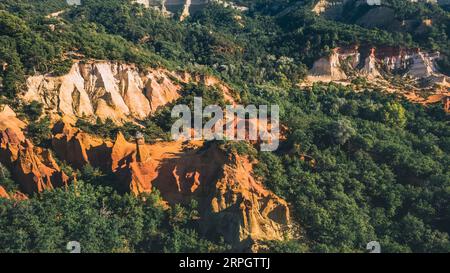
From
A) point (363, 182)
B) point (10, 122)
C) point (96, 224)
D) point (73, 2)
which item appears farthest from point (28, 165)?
point (73, 2)

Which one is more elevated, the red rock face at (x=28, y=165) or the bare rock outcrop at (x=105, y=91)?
the bare rock outcrop at (x=105, y=91)

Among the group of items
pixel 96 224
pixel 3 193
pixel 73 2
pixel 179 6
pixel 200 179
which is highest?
pixel 73 2

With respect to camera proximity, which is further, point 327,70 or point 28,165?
point 327,70

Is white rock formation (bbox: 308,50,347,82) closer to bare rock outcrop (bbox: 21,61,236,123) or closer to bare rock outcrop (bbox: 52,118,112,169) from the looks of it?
bare rock outcrop (bbox: 21,61,236,123)

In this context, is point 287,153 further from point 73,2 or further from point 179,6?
point 179,6

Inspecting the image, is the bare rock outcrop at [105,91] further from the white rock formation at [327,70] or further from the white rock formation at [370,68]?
the white rock formation at [370,68]

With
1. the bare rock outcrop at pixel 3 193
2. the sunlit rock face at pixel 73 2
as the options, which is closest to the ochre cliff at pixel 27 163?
the bare rock outcrop at pixel 3 193

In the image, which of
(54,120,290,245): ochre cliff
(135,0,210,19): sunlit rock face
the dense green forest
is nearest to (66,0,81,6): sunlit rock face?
(135,0,210,19): sunlit rock face
